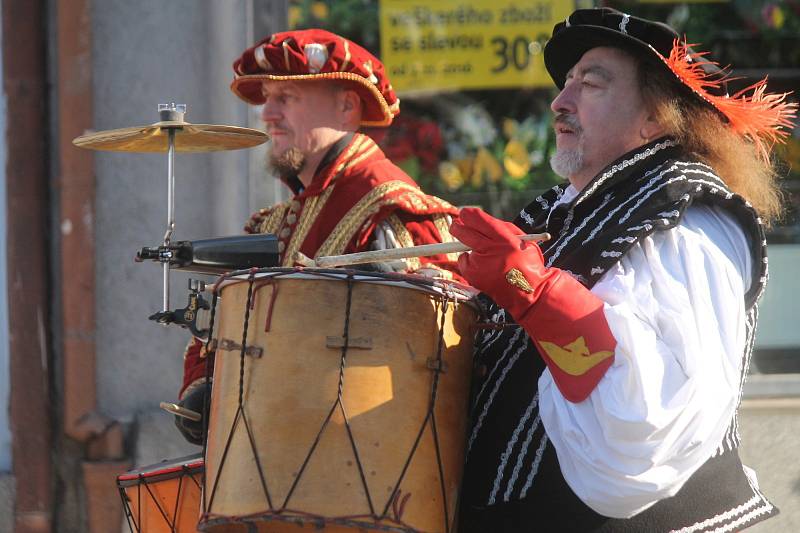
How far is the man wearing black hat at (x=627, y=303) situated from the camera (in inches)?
90.7

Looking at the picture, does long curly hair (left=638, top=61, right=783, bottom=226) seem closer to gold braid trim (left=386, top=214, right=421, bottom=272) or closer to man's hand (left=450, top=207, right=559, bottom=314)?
man's hand (left=450, top=207, right=559, bottom=314)

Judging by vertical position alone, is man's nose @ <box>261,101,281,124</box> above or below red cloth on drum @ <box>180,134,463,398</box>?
above

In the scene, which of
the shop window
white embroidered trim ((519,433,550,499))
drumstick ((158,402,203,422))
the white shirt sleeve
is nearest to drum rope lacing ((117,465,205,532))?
drumstick ((158,402,203,422))

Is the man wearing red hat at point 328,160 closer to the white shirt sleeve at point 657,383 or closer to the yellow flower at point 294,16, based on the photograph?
the yellow flower at point 294,16

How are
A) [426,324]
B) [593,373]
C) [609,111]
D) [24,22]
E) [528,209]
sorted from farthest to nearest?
1. [24,22]
2. [528,209]
3. [609,111]
4. [426,324]
5. [593,373]

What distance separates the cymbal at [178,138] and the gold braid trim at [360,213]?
429mm

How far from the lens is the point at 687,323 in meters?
2.32

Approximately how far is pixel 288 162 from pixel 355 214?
1.10 ft

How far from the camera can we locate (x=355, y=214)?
368 centimetres

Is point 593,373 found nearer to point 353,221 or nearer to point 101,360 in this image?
point 353,221

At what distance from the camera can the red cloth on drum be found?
364cm

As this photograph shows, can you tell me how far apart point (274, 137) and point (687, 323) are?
188 cm

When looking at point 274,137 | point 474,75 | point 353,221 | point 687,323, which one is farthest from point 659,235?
point 474,75

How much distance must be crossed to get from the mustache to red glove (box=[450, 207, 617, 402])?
19.4 inches
